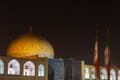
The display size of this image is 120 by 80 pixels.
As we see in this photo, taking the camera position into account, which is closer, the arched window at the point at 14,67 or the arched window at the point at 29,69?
the arched window at the point at 14,67

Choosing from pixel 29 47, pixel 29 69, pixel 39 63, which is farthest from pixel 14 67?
pixel 29 47

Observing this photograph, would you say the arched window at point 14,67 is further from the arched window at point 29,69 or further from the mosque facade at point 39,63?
the arched window at point 29,69

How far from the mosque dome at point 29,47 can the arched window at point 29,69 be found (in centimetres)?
246

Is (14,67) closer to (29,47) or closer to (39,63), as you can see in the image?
(39,63)

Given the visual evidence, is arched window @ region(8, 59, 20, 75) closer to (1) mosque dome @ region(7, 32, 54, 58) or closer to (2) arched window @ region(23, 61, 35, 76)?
(2) arched window @ region(23, 61, 35, 76)

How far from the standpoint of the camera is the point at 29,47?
101 ft

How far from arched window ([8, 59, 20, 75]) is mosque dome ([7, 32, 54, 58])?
3.61 meters

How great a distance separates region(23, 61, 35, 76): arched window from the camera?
2734cm

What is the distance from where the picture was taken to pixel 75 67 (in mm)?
31453

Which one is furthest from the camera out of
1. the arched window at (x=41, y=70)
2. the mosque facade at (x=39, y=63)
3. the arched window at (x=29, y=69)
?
the arched window at (x=41, y=70)

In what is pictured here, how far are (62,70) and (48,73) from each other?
1.58 metres

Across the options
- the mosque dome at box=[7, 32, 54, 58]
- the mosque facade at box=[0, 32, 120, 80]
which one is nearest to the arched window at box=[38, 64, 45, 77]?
the mosque facade at box=[0, 32, 120, 80]

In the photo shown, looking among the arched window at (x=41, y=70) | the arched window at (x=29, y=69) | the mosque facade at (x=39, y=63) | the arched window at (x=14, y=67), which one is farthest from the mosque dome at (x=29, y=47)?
the arched window at (x=14, y=67)

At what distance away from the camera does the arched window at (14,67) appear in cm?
2631
